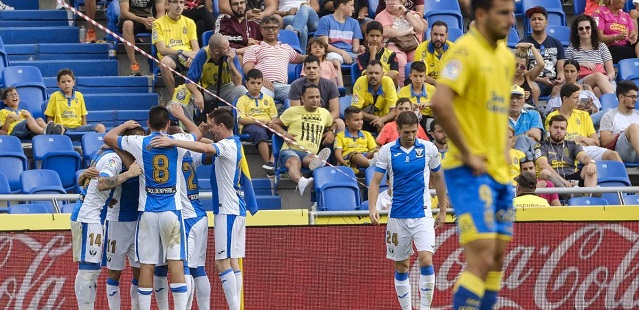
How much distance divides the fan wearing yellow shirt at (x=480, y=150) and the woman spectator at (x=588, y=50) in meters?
11.3

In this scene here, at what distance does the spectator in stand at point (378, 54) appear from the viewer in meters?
18.2

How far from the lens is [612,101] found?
18609 mm

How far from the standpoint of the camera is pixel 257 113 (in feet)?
56.4

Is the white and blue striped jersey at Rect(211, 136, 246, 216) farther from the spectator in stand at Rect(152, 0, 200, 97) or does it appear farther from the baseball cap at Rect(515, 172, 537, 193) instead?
Answer: the spectator in stand at Rect(152, 0, 200, 97)

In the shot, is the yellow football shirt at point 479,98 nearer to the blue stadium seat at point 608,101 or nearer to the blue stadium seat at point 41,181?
the blue stadium seat at point 41,181

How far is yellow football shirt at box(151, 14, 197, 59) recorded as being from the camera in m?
18.3

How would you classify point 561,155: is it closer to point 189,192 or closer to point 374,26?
point 374,26

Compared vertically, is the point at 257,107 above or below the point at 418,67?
below

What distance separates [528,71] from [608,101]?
129 centimetres

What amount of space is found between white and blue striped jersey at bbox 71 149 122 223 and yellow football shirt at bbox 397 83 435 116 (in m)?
5.68

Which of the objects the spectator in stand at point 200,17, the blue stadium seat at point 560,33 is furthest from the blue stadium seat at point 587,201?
the spectator in stand at point 200,17

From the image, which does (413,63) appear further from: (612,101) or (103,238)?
(103,238)

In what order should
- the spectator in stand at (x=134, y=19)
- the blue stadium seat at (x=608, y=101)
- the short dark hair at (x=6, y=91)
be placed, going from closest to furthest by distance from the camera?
the short dark hair at (x=6, y=91), the blue stadium seat at (x=608, y=101), the spectator in stand at (x=134, y=19)

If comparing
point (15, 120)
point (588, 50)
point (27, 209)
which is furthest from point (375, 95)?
point (27, 209)
